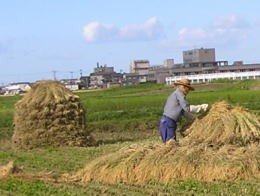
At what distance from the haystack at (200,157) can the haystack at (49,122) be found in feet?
30.9

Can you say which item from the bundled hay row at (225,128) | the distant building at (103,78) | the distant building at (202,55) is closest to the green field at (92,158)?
the bundled hay row at (225,128)

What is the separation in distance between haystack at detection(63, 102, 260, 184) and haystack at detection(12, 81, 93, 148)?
9406mm

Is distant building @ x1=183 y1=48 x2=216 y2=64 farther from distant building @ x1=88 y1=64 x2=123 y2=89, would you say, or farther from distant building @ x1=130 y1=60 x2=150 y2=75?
distant building @ x1=130 y1=60 x2=150 y2=75

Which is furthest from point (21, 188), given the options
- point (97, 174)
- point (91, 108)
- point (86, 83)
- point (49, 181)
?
point (86, 83)

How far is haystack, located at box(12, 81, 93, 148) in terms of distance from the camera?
21.7 metres

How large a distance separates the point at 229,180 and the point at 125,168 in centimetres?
186

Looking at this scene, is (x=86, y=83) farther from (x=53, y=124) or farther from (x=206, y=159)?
(x=206, y=159)

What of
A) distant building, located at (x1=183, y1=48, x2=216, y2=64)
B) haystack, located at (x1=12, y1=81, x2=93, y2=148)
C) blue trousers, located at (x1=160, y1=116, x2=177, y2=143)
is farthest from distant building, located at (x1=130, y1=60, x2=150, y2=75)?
blue trousers, located at (x1=160, y1=116, x2=177, y2=143)

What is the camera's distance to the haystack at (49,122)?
21734mm

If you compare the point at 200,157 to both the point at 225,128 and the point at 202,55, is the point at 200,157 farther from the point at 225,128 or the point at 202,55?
the point at 202,55

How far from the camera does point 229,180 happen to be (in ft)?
36.1

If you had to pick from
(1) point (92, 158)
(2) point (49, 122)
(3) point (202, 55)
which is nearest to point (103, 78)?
(3) point (202, 55)

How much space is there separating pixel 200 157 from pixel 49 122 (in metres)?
10.8

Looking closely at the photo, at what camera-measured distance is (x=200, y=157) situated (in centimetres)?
1175
